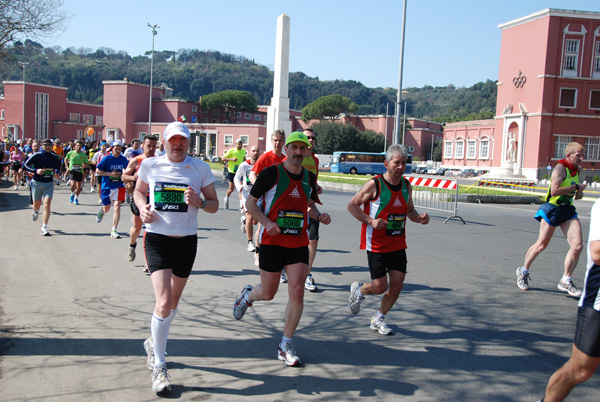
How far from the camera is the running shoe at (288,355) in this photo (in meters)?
4.30

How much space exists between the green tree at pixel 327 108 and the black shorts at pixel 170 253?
314 ft

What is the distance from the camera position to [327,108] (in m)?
98.8

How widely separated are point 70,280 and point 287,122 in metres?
17.9

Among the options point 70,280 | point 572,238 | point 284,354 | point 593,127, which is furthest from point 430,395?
point 593,127

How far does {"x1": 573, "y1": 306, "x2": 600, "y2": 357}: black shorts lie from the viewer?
2.96 meters

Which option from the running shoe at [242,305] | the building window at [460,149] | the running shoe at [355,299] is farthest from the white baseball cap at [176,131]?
the building window at [460,149]

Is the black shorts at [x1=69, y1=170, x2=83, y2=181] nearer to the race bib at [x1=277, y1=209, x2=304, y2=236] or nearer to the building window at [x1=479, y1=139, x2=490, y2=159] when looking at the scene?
the race bib at [x1=277, y1=209, x2=304, y2=236]

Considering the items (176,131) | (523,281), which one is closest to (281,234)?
(176,131)

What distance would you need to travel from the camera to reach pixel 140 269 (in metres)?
7.88

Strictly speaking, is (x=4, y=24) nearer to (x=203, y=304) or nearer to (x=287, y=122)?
(x=287, y=122)

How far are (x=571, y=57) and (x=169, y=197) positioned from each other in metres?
56.4

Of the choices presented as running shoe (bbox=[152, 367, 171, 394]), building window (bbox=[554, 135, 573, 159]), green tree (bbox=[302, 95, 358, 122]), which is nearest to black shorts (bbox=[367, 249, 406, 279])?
running shoe (bbox=[152, 367, 171, 394])

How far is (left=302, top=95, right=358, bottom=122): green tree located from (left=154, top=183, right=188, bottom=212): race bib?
9572 cm

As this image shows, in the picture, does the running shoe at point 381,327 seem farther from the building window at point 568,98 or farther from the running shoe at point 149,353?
the building window at point 568,98
